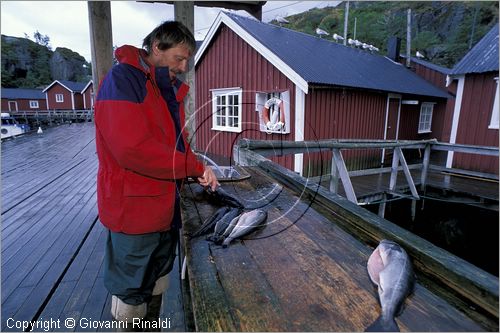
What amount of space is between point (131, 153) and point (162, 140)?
0.81 ft

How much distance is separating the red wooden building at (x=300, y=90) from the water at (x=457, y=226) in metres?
2.38

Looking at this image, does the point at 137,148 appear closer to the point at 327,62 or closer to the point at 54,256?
the point at 54,256

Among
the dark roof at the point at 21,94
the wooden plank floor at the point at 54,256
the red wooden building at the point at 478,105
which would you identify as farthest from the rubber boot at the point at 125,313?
the dark roof at the point at 21,94

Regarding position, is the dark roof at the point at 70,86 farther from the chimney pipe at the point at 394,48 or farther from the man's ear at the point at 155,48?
the man's ear at the point at 155,48

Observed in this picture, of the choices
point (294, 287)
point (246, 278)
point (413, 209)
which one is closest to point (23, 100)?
point (413, 209)

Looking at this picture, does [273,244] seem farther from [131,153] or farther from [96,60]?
[96,60]

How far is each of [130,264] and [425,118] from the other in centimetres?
1405

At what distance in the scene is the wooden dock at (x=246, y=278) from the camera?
888 millimetres

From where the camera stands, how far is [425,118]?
12430 mm

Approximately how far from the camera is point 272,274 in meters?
1.12

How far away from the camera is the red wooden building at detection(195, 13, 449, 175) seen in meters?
7.49

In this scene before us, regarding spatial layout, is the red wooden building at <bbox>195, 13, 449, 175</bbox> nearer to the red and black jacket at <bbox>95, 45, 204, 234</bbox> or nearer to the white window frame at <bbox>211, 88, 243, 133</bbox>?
the white window frame at <bbox>211, 88, 243, 133</bbox>

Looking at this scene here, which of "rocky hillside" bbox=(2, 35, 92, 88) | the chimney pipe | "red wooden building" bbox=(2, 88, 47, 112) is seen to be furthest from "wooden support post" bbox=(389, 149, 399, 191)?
"rocky hillside" bbox=(2, 35, 92, 88)

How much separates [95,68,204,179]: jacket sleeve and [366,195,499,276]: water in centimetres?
678
